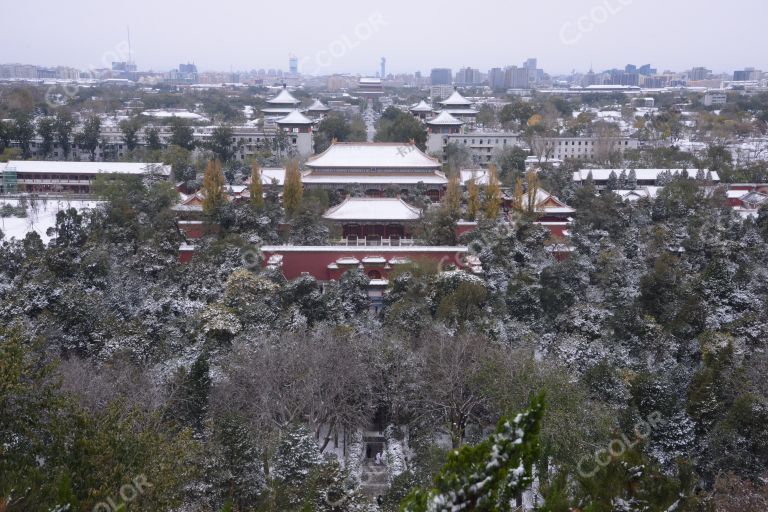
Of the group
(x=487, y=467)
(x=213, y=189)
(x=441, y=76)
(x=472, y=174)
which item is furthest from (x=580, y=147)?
(x=441, y=76)

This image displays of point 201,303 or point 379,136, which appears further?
point 379,136

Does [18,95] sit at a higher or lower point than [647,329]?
higher

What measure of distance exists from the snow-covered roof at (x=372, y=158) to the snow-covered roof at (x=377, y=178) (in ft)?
0.85

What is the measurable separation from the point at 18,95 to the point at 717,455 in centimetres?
4322

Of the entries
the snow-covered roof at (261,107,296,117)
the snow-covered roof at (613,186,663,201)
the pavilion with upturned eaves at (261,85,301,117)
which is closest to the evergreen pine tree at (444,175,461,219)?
the snow-covered roof at (613,186,663,201)

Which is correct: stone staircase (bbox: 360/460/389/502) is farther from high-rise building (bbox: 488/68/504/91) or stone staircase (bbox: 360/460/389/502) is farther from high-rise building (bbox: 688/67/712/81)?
high-rise building (bbox: 688/67/712/81)

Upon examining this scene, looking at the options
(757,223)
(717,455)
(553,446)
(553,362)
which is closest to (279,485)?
(553,446)

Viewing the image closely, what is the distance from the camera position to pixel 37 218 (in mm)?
21578

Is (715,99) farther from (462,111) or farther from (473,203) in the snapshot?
A: (473,203)

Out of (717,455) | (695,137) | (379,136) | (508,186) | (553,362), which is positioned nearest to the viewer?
(717,455)

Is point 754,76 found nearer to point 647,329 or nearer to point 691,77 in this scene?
point 691,77

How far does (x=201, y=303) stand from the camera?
13648 millimetres

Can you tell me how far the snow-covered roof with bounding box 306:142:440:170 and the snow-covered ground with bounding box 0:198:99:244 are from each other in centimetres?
713

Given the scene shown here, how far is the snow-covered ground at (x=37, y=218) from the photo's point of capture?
19.8 meters
